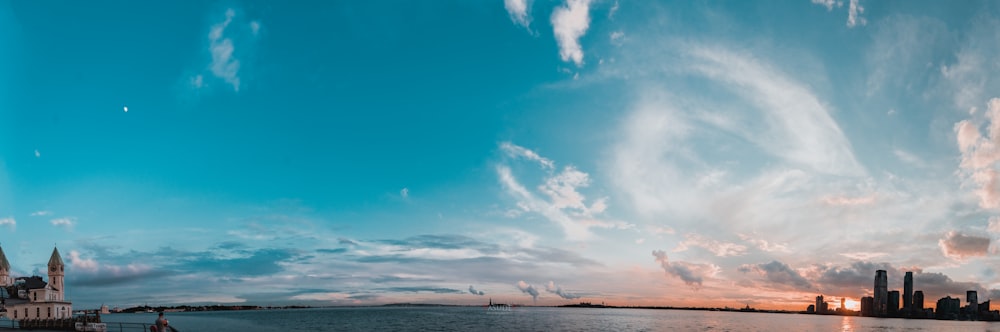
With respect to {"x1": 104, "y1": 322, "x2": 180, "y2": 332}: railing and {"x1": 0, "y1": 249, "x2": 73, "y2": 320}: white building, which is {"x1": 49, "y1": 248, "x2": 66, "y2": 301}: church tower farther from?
{"x1": 104, "y1": 322, "x2": 180, "y2": 332}: railing

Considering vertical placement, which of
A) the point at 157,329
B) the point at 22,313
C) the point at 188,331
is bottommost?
the point at 188,331

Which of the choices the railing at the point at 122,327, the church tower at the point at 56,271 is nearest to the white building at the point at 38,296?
the church tower at the point at 56,271

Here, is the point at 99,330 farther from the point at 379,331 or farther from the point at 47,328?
the point at 379,331

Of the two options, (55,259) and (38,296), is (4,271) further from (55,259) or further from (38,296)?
(38,296)

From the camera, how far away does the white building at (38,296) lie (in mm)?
99688

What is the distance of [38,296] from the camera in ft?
372

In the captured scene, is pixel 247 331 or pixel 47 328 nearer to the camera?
pixel 47 328

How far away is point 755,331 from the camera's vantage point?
13588 cm

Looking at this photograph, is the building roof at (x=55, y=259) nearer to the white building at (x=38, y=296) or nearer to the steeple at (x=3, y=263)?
the white building at (x=38, y=296)

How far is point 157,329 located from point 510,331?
83190 millimetres

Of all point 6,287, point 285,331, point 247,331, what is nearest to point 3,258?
point 6,287

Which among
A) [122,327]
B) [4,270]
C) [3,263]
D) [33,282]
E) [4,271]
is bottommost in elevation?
[33,282]

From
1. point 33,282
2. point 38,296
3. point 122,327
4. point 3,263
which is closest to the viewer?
point 122,327

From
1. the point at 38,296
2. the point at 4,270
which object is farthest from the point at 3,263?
the point at 38,296
